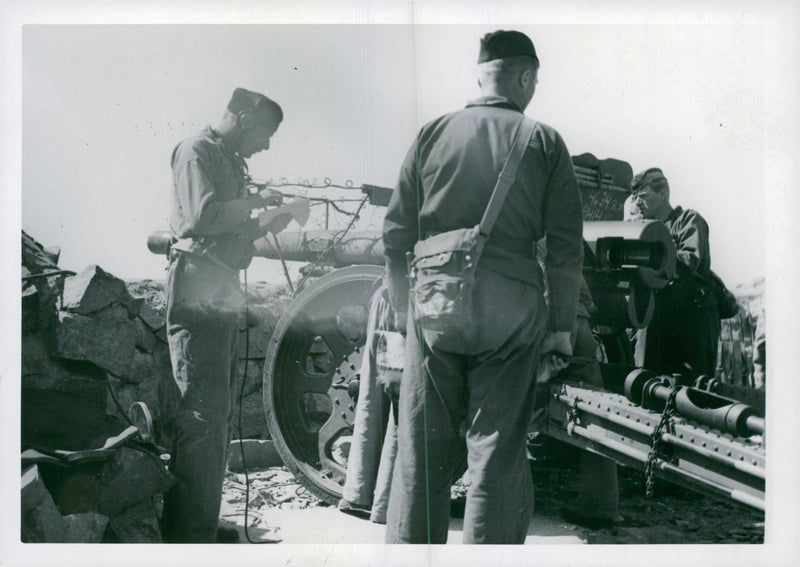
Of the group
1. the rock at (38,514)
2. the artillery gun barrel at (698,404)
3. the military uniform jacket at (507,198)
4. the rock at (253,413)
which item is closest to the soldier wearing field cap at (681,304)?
the artillery gun barrel at (698,404)

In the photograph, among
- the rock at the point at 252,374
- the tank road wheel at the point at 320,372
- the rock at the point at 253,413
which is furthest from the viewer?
the rock at the point at 252,374

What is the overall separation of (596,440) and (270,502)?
5.17 ft

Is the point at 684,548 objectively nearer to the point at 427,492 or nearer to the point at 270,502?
the point at 427,492

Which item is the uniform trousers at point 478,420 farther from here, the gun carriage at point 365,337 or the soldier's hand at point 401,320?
the gun carriage at point 365,337

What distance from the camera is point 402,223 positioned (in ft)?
11.4

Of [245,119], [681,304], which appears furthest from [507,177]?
[681,304]

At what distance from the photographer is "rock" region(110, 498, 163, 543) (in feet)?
12.6

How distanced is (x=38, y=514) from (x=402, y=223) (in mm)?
1873

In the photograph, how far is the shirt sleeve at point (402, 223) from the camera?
3484 mm

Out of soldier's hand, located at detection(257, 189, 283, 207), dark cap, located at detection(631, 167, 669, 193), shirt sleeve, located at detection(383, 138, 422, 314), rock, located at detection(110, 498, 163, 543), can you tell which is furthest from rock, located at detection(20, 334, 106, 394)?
dark cap, located at detection(631, 167, 669, 193)

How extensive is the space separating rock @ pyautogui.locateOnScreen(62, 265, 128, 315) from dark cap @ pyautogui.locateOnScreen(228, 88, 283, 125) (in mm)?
960

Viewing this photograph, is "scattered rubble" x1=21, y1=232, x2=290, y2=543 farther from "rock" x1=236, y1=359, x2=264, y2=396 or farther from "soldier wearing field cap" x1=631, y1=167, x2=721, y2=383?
"soldier wearing field cap" x1=631, y1=167, x2=721, y2=383

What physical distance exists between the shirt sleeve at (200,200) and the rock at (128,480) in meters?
0.98

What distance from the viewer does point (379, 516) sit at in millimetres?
4074
